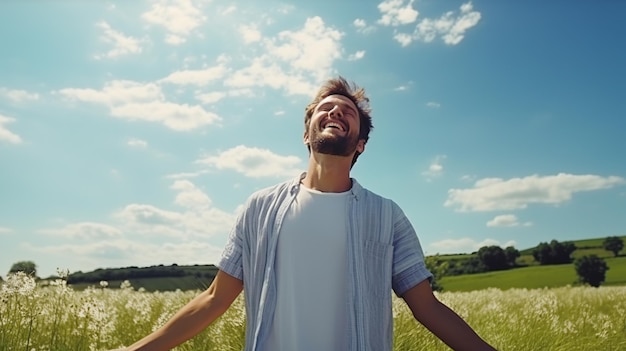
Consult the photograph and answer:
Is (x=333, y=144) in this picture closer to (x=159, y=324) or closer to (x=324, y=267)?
(x=324, y=267)

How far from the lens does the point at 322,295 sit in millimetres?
3357

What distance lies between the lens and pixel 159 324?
649cm

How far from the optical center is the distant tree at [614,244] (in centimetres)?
6594

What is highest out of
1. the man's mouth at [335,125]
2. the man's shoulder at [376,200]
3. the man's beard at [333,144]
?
the man's mouth at [335,125]

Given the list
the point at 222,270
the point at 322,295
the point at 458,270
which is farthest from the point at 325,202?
the point at 458,270

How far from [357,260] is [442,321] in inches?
24.8

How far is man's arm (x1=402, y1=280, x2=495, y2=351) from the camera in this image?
11.2 feet

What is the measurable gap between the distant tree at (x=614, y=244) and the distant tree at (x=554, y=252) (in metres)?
4.21

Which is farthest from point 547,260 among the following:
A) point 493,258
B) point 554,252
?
point 493,258

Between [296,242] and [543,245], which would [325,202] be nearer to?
[296,242]

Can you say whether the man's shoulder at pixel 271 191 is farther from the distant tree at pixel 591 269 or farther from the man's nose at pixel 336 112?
the distant tree at pixel 591 269

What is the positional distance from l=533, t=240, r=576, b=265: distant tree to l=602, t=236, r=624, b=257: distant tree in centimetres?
421

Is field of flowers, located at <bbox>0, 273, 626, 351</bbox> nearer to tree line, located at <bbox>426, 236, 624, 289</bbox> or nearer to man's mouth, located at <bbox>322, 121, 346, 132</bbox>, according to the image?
man's mouth, located at <bbox>322, 121, 346, 132</bbox>

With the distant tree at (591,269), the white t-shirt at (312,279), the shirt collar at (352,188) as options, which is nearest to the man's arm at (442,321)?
the white t-shirt at (312,279)
